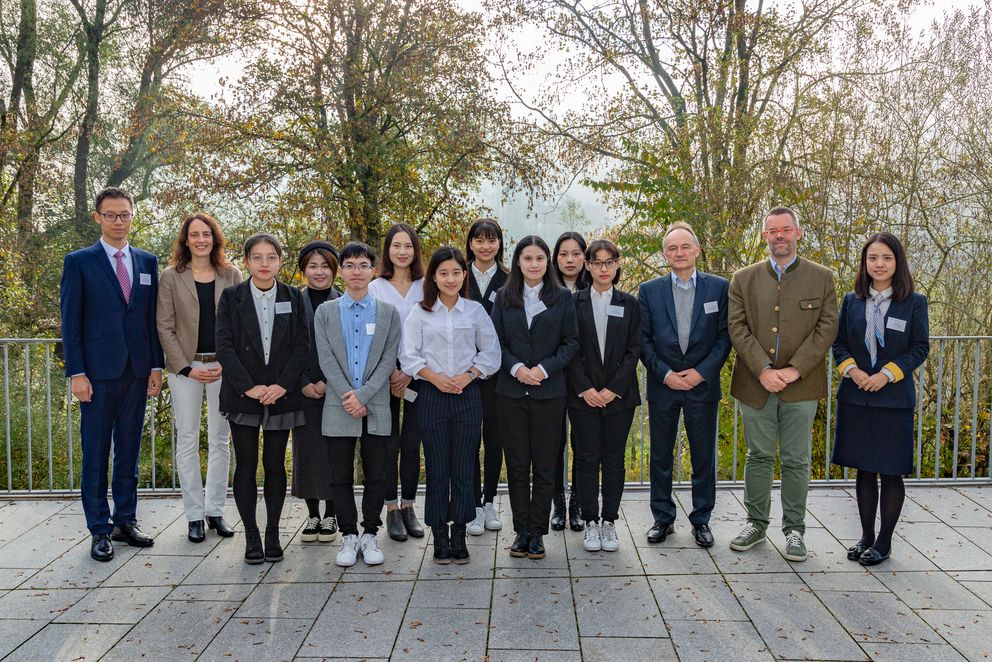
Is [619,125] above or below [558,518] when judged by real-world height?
above

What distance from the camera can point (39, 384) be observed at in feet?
32.1

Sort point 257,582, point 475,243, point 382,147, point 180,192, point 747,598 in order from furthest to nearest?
point 180,192, point 382,147, point 475,243, point 257,582, point 747,598

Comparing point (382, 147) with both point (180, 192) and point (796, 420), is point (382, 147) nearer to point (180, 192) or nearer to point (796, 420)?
point (180, 192)

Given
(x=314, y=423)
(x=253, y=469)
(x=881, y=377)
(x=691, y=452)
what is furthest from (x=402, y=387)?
(x=881, y=377)

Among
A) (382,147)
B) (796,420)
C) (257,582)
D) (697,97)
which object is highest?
(697,97)

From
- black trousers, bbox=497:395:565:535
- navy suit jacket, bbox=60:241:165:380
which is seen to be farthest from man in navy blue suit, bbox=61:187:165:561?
black trousers, bbox=497:395:565:535

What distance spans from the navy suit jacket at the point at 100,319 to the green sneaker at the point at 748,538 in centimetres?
334

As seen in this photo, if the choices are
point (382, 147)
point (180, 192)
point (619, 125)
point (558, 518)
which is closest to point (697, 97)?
point (619, 125)

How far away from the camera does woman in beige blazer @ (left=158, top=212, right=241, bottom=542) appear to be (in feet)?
13.8

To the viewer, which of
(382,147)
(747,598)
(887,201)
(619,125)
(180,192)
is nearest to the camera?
(747,598)

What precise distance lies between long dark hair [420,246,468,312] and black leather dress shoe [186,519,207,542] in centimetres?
181

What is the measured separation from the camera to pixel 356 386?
3963 mm

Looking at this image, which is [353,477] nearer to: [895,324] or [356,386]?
[356,386]

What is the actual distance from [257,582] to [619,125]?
960 centimetres
